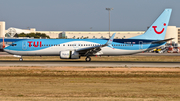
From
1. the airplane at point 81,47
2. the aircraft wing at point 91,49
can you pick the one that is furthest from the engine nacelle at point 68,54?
the airplane at point 81,47

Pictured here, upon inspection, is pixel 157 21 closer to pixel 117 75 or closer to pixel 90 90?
pixel 117 75

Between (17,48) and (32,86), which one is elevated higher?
(17,48)

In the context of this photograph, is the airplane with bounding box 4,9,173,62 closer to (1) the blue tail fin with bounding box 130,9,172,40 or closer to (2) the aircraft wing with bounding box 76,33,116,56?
(2) the aircraft wing with bounding box 76,33,116,56

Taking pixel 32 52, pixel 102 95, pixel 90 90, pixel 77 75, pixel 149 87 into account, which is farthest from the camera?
pixel 32 52

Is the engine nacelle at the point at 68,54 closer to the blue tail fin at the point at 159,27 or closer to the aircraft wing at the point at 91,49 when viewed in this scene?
the aircraft wing at the point at 91,49

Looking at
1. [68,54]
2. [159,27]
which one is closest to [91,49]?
[68,54]

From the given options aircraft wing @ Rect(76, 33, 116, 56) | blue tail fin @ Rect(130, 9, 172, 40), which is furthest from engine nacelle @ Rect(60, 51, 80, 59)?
blue tail fin @ Rect(130, 9, 172, 40)

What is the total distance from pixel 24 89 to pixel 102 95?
5809 mm

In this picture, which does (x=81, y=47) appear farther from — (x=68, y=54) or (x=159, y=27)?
(x=159, y=27)

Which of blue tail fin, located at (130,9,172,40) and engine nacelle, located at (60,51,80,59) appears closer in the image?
engine nacelle, located at (60,51,80,59)

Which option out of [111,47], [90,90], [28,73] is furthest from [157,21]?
[90,90]

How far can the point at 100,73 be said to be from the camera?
26.9 metres

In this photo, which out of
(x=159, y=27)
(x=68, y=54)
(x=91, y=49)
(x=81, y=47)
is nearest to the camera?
(x=68, y=54)

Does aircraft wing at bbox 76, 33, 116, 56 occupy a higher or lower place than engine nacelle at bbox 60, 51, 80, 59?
higher
